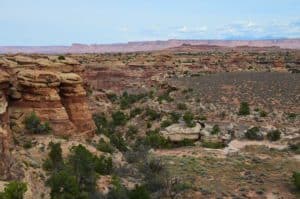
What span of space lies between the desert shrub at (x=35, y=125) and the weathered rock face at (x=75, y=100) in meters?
2.37

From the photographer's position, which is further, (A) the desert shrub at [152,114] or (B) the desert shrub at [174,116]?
(A) the desert shrub at [152,114]

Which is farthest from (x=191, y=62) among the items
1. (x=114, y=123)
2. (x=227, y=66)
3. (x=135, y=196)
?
(x=135, y=196)

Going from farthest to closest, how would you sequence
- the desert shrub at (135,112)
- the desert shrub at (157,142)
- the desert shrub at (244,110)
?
the desert shrub at (135,112) < the desert shrub at (244,110) < the desert shrub at (157,142)

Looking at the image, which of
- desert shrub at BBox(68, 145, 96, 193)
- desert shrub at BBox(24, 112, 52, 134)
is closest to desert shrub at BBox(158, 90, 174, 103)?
desert shrub at BBox(24, 112, 52, 134)

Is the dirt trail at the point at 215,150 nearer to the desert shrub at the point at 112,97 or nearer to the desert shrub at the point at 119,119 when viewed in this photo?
the desert shrub at the point at 119,119

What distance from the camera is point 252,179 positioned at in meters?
20.2

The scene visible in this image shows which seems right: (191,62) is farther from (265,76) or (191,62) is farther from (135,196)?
(135,196)

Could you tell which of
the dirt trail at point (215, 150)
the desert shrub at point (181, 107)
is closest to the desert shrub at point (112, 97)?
the desert shrub at point (181, 107)

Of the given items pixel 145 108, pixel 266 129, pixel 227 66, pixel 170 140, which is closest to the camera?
pixel 170 140

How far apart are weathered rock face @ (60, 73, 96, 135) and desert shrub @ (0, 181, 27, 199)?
10984 millimetres

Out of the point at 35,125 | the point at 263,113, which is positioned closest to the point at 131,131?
the point at 263,113

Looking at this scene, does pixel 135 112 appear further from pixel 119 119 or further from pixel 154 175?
pixel 154 175

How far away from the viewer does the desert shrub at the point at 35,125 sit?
21.2 meters

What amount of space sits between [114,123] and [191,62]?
Answer: 42242 mm
